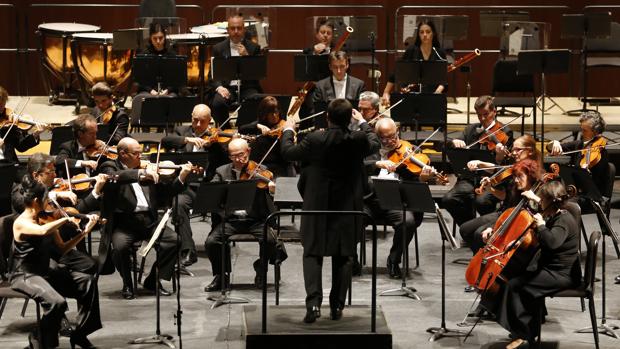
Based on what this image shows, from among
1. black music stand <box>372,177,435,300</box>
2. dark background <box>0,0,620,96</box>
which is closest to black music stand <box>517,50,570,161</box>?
dark background <box>0,0,620,96</box>

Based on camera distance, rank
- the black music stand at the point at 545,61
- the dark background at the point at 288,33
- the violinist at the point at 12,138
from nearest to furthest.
A: 1. the violinist at the point at 12,138
2. the black music stand at the point at 545,61
3. the dark background at the point at 288,33

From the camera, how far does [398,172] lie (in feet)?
28.2

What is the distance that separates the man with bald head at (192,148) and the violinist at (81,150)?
75 centimetres

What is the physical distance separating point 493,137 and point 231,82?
9.81ft

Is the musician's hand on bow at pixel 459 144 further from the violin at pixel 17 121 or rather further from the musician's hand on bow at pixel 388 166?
the violin at pixel 17 121

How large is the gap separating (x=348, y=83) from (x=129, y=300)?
10.2ft

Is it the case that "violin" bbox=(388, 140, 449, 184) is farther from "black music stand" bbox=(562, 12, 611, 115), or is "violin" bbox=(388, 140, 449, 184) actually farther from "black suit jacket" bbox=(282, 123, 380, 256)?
A: "black music stand" bbox=(562, 12, 611, 115)

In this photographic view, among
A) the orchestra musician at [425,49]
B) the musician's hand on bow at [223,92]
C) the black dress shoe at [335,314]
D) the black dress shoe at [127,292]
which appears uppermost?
the orchestra musician at [425,49]

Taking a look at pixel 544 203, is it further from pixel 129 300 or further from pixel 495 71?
pixel 495 71

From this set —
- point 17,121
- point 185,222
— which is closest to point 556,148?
point 185,222

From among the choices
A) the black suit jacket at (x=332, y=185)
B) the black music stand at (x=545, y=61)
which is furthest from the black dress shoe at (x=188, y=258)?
the black music stand at (x=545, y=61)

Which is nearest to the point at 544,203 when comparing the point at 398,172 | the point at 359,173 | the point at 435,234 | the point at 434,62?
the point at 359,173

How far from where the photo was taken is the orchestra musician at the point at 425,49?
1106 centimetres

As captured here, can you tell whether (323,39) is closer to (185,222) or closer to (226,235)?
(185,222)
